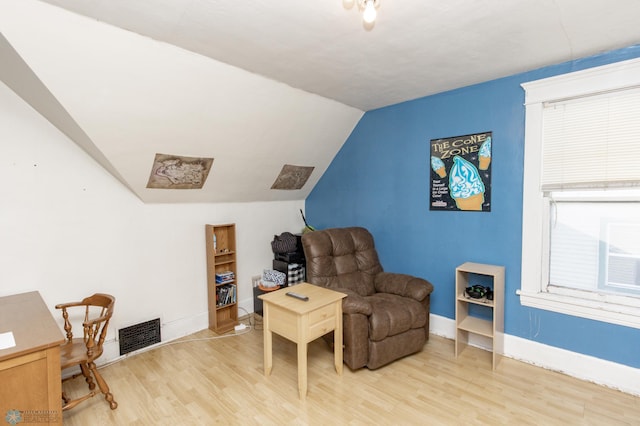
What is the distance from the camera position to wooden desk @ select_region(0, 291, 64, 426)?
146cm

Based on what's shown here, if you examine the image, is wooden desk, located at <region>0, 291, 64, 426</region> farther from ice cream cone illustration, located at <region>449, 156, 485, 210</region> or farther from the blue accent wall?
ice cream cone illustration, located at <region>449, 156, 485, 210</region>

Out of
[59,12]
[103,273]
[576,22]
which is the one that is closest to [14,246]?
[103,273]

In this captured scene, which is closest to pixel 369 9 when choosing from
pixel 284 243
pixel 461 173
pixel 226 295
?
pixel 461 173

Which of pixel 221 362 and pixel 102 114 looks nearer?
pixel 102 114

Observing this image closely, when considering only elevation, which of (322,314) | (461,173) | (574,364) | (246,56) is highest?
(246,56)

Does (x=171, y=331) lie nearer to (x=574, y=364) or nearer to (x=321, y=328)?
(x=321, y=328)

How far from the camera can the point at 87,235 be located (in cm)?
266

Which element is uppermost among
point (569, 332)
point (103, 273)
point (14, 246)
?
point (14, 246)

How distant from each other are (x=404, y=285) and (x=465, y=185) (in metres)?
1.14

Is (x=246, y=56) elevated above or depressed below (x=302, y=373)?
above

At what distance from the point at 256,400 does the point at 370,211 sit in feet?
7.64

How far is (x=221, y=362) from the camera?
2773 mm

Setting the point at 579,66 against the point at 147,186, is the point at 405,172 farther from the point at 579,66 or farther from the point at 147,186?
the point at 147,186

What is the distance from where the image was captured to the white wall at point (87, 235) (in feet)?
7.52
